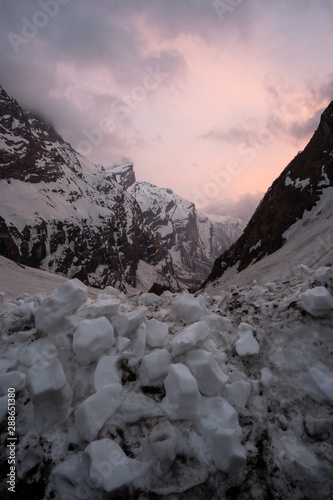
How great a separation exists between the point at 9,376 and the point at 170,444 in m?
2.54

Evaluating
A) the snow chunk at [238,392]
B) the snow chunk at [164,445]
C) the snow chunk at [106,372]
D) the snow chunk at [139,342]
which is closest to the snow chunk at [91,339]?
the snow chunk at [106,372]

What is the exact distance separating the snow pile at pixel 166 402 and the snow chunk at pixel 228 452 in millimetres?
14

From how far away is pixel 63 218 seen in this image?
4232 inches

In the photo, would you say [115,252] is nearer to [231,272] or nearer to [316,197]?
[231,272]

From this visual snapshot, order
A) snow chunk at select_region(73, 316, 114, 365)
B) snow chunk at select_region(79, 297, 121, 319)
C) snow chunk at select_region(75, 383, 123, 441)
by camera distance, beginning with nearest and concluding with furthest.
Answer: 1. snow chunk at select_region(75, 383, 123, 441)
2. snow chunk at select_region(73, 316, 114, 365)
3. snow chunk at select_region(79, 297, 121, 319)

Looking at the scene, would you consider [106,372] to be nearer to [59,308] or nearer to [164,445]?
[164,445]

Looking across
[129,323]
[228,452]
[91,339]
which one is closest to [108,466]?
[228,452]

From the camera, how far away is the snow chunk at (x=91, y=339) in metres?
3.92

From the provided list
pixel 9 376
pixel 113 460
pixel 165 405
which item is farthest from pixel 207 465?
pixel 9 376

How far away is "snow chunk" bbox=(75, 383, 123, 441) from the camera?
3193 millimetres

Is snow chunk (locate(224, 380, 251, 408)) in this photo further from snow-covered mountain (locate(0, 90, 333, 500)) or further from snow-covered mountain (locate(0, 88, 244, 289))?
snow-covered mountain (locate(0, 88, 244, 289))

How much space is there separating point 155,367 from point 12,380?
2.13 m

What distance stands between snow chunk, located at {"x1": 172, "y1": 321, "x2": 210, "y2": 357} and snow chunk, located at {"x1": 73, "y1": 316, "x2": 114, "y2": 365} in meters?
1.08

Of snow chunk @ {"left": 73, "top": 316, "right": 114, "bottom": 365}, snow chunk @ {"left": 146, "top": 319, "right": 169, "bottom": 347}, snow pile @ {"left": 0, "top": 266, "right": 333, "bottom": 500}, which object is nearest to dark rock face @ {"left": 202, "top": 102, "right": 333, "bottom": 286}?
snow pile @ {"left": 0, "top": 266, "right": 333, "bottom": 500}
